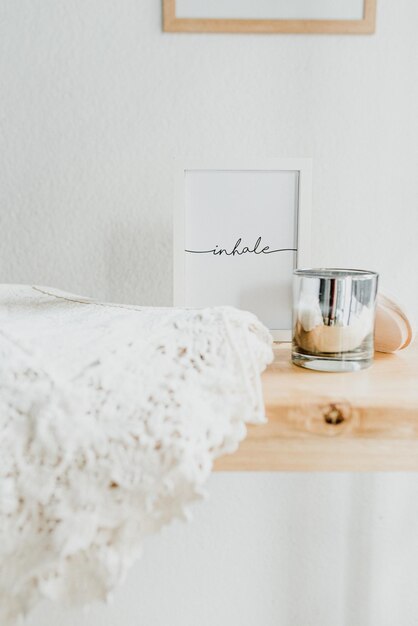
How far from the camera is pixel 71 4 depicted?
70 centimetres

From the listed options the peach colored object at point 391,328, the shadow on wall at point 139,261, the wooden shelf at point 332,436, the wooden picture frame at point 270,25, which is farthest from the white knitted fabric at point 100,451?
the wooden picture frame at point 270,25

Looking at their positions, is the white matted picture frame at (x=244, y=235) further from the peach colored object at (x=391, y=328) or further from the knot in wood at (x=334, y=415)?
the knot in wood at (x=334, y=415)

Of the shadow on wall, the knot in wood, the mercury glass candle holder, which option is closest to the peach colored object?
the mercury glass candle holder

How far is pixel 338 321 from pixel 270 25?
14.9 inches

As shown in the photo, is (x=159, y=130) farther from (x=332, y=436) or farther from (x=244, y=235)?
(x=332, y=436)

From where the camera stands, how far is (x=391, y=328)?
1.83 feet

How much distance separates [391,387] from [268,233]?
0.71 ft

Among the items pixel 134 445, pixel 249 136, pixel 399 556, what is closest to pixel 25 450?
pixel 134 445

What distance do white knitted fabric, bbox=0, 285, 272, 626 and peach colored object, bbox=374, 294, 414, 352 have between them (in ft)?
0.61

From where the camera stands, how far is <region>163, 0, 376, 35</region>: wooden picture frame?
691 mm

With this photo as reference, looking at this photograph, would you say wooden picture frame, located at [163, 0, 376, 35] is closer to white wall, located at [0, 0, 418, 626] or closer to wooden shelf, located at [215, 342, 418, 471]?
white wall, located at [0, 0, 418, 626]

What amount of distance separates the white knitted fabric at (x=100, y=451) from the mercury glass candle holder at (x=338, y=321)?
0.10 metres

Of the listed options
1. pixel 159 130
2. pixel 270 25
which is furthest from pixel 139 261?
pixel 270 25

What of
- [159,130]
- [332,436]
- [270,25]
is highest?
[270,25]
